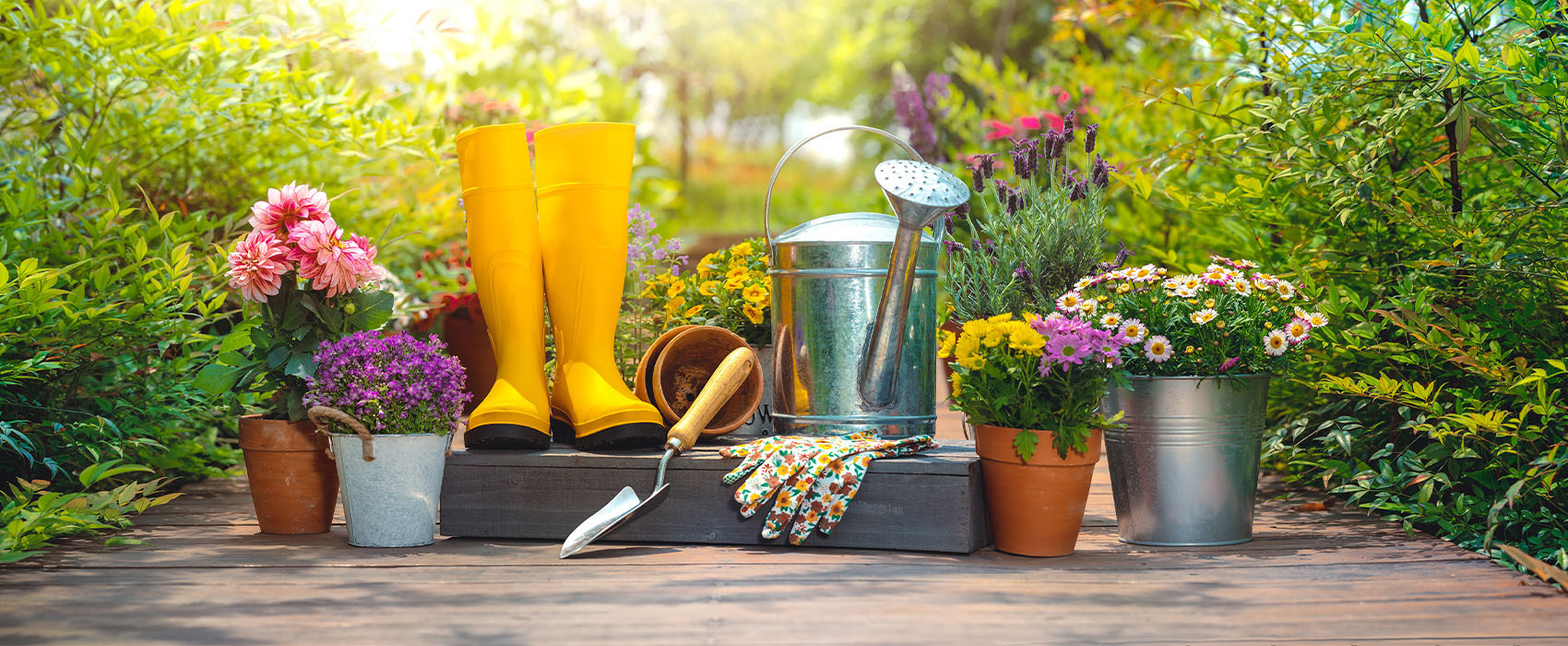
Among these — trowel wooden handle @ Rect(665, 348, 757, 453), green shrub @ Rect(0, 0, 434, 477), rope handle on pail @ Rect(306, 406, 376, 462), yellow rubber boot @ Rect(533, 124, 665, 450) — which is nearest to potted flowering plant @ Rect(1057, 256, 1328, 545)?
trowel wooden handle @ Rect(665, 348, 757, 453)

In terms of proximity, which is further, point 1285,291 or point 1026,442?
point 1285,291

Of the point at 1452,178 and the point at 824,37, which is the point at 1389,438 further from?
the point at 824,37

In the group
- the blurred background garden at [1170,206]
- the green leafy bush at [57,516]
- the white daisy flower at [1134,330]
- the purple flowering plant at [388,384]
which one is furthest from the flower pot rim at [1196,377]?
the green leafy bush at [57,516]

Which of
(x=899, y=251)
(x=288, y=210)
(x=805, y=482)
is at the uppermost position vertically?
(x=288, y=210)

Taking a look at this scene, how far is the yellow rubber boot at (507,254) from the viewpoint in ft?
7.72

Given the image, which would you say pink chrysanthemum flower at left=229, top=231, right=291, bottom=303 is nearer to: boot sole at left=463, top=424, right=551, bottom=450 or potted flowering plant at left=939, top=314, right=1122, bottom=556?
A: boot sole at left=463, top=424, right=551, bottom=450

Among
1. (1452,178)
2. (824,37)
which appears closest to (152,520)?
(1452,178)

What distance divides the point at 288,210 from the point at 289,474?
0.55 metres

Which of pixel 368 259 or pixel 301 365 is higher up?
pixel 368 259

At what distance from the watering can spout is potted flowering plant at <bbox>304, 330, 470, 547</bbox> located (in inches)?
34.3

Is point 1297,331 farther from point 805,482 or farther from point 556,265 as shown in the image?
point 556,265

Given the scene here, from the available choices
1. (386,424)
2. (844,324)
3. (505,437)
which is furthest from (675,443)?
(386,424)

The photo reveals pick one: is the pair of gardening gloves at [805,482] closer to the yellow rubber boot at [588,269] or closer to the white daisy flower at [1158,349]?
the yellow rubber boot at [588,269]

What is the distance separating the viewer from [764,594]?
5.90ft
